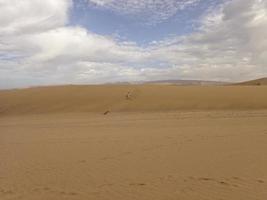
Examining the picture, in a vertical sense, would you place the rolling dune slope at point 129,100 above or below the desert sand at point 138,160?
above

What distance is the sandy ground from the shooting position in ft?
21.7

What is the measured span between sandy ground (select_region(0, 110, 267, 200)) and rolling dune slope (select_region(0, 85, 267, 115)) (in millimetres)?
8805

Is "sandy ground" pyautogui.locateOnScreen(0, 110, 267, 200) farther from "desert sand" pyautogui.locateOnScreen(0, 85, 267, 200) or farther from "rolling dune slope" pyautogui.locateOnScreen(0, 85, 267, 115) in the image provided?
"rolling dune slope" pyautogui.locateOnScreen(0, 85, 267, 115)

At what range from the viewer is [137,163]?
8562mm

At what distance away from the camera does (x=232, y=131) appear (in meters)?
12.8

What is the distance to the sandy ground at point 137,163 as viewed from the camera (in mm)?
6605

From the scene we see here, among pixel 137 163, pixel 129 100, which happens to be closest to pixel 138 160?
pixel 137 163

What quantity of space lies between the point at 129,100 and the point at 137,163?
16385 millimetres

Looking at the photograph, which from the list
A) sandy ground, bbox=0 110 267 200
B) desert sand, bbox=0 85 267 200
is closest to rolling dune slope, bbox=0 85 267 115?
desert sand, bbox=0 85 267 200

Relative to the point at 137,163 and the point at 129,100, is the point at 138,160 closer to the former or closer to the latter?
the point at 137,163

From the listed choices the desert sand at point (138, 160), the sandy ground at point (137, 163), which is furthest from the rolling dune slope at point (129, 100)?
the sandy ground at point (137, 163)

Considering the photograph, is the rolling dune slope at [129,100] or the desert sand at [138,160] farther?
the rolling dune slope at [129,100]

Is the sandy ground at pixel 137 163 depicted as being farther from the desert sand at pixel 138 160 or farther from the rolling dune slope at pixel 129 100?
the rolling dune slope at pixel 129 100

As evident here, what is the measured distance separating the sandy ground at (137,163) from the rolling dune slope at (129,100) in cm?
881
